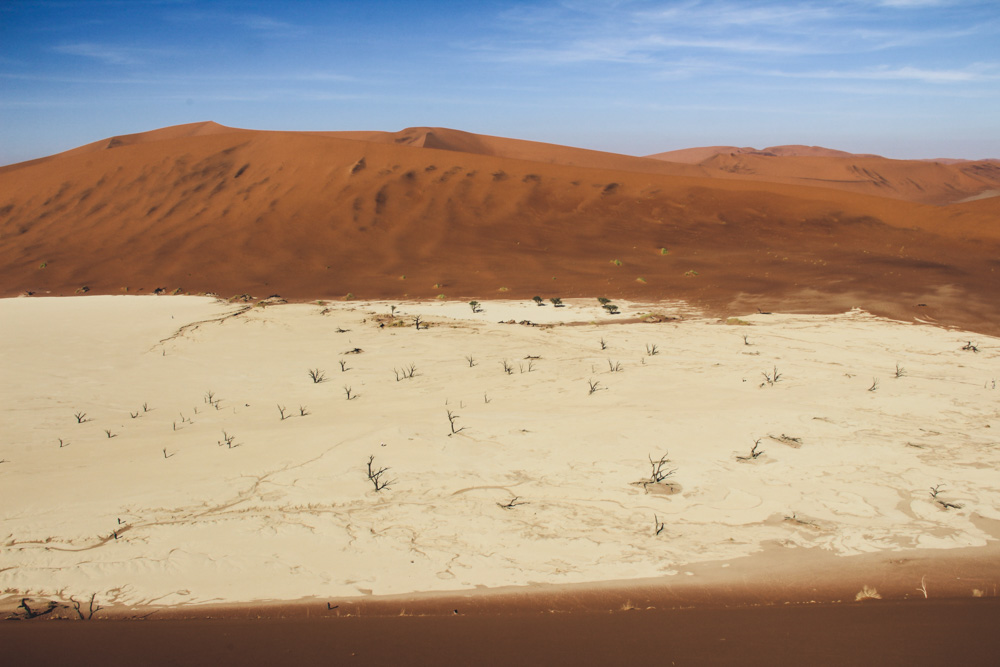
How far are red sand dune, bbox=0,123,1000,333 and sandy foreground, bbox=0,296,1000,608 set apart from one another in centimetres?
413

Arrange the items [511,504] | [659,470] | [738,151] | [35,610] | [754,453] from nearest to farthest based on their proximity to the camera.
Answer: [35,610]
[511,504]
[659,470]
[754,453]
[738,151]

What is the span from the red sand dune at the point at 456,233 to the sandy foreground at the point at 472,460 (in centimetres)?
413

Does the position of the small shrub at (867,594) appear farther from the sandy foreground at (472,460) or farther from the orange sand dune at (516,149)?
the orange sand dune at (516,149)

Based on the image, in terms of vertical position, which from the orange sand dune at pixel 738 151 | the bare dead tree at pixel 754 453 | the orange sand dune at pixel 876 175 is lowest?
the bare dead tree at pixel 754 453

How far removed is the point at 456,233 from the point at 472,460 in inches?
586

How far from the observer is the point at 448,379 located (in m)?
6.16

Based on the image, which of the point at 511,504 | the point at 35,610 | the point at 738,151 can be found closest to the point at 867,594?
the point at 511,504

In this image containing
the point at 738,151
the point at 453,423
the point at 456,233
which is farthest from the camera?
the point at 738,151

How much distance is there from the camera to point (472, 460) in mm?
4180

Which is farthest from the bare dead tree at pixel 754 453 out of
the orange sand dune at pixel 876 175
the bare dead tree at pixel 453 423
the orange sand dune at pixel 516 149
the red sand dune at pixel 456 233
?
A: the orange sand dune at pixel 876 175

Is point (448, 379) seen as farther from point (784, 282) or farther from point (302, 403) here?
point (784, 282)

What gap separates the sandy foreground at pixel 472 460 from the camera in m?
3.10

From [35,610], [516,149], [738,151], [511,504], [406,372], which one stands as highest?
[738,151]

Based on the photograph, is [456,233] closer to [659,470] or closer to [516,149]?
[659,470]
